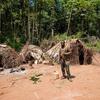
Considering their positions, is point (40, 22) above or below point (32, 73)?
above

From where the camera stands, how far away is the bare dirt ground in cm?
1240

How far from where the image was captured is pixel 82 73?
1689 cm

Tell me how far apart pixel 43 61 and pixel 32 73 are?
4261 mm

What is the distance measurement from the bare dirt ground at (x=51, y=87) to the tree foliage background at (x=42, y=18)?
15660mm

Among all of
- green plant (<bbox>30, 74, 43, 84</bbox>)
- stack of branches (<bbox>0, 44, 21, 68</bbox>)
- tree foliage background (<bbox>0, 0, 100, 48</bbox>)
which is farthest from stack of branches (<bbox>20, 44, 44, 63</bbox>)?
tree foliage background (<bbox>0, 0, 100, 48</bbox>)

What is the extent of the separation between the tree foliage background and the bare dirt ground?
15660mm

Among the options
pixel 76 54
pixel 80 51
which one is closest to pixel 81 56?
pixel 80 51

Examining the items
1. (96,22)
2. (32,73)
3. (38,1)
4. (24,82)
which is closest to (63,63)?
(24,82)

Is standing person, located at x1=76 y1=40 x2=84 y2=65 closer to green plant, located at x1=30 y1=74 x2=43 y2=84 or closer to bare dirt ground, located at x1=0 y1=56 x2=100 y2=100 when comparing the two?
bare dirt ground, located at x1=0 y1=56 x2=100 y2=100

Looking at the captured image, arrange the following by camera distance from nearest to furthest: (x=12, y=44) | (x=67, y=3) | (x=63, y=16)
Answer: (x=12, y=44) < (x=67, y=3) < (x=63, y=16)

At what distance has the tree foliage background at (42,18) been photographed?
122 ft

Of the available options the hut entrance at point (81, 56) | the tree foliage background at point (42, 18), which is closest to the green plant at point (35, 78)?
the hut entrance at point (81, 56)

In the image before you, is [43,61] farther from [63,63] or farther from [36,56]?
[63,63]

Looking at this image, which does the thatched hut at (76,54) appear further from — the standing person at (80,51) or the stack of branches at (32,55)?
the stack of branches at (32,55)
